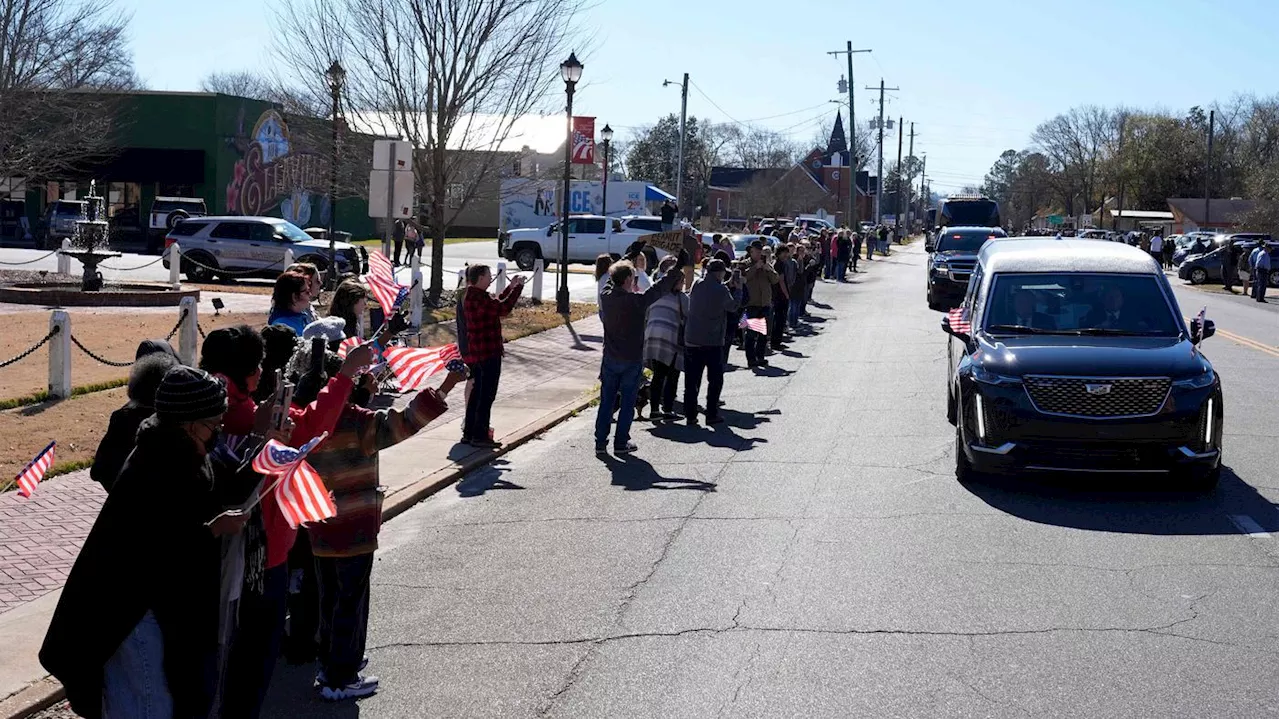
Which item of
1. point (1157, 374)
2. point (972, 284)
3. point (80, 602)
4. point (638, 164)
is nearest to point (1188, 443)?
point (1157, 374)

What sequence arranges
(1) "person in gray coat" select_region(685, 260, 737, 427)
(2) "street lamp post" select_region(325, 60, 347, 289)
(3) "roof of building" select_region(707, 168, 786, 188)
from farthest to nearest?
1. (3) "roof of building" select_region(707, 168, 786, 188)
2. (2) "street lamp post" select_region(325, 60, 347, 289)
3. (1) "person in gray coat" select_region(685, 260, 737, 427)

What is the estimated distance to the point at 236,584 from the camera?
4.46 m

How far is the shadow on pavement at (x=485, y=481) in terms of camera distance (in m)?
10.5

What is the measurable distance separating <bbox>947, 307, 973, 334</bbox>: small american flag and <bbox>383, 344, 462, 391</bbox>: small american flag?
6.61 metres

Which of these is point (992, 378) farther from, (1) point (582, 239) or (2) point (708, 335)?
(1) point (582, 239)

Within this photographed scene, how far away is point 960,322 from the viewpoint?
1207 cm

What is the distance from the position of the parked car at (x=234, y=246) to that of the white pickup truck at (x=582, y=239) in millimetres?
11970

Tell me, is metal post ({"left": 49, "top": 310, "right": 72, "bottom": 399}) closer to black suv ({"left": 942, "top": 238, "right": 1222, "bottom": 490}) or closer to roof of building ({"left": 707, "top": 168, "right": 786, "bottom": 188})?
black suv ({"left": 942, "top": 238, "right": 1222, "bottom": 490})

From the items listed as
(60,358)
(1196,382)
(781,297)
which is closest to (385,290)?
(1196,382)

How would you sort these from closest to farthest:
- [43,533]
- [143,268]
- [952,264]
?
1. [43,533]
2. [952,264]
3. [143,268]

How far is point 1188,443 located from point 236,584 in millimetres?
7329

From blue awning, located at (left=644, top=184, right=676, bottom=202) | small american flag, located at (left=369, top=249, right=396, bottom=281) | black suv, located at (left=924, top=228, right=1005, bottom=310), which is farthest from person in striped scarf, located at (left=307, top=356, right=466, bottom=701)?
blue awning, located at (left=644, top=184, right=676, bottom=202)

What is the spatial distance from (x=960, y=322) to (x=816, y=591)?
17.5 feet

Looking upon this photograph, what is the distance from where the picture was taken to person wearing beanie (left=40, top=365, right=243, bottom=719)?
12.9ft
